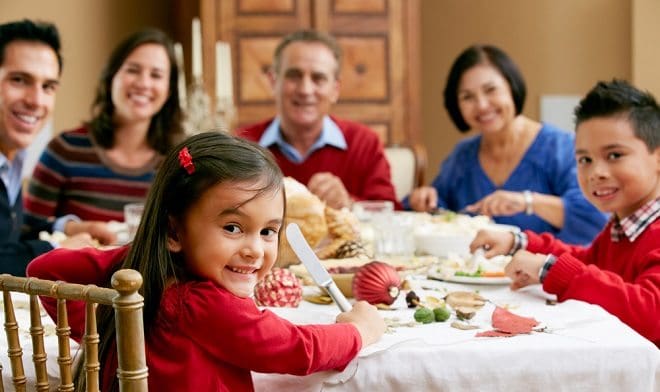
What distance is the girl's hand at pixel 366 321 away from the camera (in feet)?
3.81

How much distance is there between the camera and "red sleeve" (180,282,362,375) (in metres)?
1.05

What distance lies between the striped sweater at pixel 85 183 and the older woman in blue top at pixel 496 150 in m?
0.88

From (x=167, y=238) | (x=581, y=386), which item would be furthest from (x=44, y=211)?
(x=581, y=386)

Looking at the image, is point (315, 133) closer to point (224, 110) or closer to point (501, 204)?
point (224, 110)

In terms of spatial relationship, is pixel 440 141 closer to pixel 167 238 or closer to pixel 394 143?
pixel 394 143

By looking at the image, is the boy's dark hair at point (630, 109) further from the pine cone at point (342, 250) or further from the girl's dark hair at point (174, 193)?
the girl's dark hair at point (174, 193)

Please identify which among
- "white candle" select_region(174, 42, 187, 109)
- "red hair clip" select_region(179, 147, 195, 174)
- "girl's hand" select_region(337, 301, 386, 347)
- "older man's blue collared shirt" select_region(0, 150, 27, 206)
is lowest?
"girl's hand" select_region(337, 301, 386, 347)

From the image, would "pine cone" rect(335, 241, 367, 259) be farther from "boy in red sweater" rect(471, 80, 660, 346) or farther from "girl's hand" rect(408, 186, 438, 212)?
"girl's hand" rect(408, 186, 438, 212)

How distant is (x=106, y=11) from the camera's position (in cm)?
443

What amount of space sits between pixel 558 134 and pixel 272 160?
1.86m

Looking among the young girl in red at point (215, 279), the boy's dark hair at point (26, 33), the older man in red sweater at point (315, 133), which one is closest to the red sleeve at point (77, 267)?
the young girl in red at point (215, 279)

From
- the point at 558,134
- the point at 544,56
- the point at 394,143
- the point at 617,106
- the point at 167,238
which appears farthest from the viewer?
the point at 544,56

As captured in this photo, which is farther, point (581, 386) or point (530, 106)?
point (530, 106)

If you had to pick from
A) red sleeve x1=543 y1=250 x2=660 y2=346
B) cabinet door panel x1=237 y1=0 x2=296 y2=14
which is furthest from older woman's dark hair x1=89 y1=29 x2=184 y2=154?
red sleeve x1=543 y1=250 x2=660 y2=346
